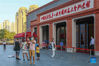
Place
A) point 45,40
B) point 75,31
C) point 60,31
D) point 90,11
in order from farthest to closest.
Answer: point 45,40, point 60,31, point 75,31, point 90,11

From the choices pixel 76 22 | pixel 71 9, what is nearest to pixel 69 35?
pixel 76 22

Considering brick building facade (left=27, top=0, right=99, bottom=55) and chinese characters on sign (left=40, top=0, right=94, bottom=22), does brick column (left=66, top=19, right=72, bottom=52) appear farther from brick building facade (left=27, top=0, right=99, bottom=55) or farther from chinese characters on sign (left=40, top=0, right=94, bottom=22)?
chinese characters on sign (left=40, top=0, right=94, bottom=22)

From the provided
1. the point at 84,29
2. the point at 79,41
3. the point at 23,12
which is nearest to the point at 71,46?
the point at 79,41

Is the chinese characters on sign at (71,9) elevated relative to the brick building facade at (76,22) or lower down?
elevated

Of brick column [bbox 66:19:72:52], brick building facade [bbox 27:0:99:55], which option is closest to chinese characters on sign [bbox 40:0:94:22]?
brick building facade [bbox 27:0:99:55]

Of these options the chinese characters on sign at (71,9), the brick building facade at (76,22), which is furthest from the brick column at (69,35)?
the chinese characters on sign at (71,9)

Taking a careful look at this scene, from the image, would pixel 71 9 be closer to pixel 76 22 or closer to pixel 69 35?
pixel 76 22

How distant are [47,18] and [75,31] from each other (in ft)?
25.0

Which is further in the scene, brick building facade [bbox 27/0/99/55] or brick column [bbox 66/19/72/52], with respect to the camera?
brick column [bbox 66/19/72/52]

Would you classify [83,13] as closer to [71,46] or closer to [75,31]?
[75,31]

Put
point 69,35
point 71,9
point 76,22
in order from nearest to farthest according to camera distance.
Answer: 1. point 71,9
2. point 69,35
3. point 76,22

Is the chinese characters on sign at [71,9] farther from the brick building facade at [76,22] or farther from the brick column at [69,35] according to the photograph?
the brick column at [69,35]

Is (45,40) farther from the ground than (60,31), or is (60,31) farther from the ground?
(60,31)

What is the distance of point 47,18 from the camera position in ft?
81.9
